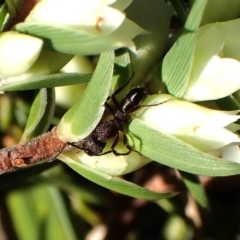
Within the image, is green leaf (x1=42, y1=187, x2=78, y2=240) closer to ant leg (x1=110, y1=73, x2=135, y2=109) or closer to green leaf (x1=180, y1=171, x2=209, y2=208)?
green leaf (x1=180, y1=171, x2=209, y2=208)

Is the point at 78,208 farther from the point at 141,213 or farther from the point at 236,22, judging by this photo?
the point at 236,22

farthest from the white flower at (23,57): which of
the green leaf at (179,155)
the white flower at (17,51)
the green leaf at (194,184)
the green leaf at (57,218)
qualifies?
the green leaf at (57,218)

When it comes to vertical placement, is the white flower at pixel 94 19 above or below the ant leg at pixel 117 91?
above

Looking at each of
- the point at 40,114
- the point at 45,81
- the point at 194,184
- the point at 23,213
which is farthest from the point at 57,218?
the point at 45,81

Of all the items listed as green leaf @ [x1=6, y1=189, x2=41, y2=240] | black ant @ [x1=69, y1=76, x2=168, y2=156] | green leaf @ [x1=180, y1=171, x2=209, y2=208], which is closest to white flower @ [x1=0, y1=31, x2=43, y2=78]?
black ant @ [x1=69, y1=76, x2=168, y2=156]

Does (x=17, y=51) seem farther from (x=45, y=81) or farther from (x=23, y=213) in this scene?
(x=23, y=213)

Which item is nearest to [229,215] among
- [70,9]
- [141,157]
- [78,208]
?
[78,208]

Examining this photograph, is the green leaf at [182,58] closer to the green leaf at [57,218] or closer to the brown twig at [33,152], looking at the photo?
the brown twig at [33,152]
